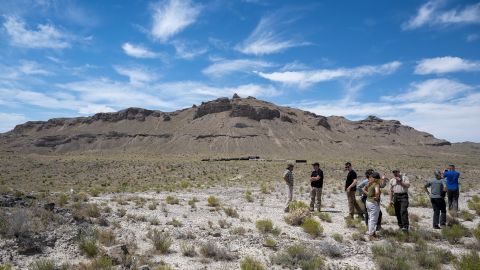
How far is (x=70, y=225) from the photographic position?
10.9 m

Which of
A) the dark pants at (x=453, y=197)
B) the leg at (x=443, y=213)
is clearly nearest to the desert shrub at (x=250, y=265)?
the leg at (x=443, y=213)

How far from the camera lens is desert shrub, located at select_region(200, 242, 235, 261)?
8.94 meters

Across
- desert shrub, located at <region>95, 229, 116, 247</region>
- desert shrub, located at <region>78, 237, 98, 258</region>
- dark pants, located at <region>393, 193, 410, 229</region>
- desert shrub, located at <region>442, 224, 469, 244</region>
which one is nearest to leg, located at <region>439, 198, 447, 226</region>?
desert shrub, located at <region>442, 224, 469, 244</region>

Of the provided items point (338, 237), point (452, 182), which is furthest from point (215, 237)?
point (452, 182)

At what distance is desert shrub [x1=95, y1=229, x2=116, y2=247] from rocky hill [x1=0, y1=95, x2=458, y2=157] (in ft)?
319

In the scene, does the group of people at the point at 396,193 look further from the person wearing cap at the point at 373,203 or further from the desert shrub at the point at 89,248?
the desert shrub at the point at 89,248

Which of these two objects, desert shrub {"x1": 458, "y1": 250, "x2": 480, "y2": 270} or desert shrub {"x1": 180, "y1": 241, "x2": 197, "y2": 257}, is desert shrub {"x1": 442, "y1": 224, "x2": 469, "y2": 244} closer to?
desert shrub {"x1": 458, "y1": 250, "x2": 480, "y2": 270}

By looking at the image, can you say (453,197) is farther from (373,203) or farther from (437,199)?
(373,203)

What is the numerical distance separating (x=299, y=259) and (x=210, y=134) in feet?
392

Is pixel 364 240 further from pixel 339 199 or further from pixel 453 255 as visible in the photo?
pixel 339 199

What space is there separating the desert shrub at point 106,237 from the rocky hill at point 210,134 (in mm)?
97266

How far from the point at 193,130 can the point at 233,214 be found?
122 metres

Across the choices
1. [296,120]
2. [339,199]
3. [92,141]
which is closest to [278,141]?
[296,120]

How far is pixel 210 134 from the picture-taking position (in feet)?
419
